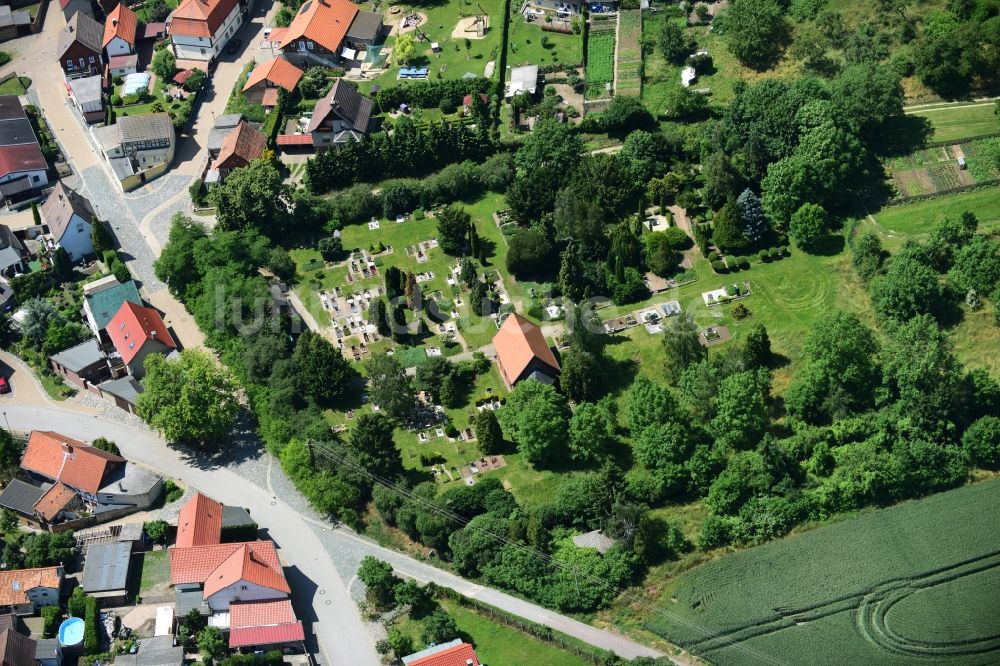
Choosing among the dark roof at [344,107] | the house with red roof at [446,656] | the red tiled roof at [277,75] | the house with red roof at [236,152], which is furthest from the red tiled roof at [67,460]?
the red tiled roof at [277,75]

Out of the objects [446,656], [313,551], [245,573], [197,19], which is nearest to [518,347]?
[313,551]

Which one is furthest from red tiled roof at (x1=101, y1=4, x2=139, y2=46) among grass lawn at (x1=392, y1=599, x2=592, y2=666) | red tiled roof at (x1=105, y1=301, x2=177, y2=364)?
grass lawn at (x1=392, y1=599, x2=592, y2=666)

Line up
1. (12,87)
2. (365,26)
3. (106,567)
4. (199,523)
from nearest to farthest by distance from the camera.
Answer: (106,567), (199,523), (365,26), (12,87)

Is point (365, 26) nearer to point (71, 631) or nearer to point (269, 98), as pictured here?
point (269, 98)

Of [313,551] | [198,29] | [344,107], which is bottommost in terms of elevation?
[313,551]

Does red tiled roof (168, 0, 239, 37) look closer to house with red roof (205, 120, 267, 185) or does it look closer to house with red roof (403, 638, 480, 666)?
house with red roof (205, 120, 267, 185)

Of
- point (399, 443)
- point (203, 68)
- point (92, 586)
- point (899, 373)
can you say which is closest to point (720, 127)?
point (899, 373)
